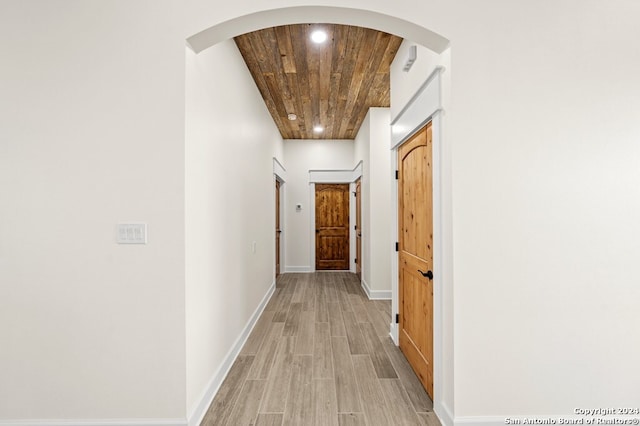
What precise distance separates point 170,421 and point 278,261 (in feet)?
15.2

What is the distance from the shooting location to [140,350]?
5.55ft

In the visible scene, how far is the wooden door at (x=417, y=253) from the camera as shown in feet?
6.93

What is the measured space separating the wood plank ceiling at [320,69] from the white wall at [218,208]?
0.74ft

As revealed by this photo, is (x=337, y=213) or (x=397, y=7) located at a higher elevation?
(x=397, y=7)

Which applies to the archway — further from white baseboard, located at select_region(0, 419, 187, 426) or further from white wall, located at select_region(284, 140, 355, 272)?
white wall, located at select_region(284, 140, 355, 272)

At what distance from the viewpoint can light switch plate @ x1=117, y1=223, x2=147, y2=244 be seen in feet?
5.57

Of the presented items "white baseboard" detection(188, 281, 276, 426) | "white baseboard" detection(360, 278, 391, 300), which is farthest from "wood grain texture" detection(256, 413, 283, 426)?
"white baseboard" detection(360, 278, 391, 300)

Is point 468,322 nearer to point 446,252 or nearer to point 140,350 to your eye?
point 446,252

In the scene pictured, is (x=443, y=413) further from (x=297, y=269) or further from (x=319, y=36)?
(x=297, y=269)

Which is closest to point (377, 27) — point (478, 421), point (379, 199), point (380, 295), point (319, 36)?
point (319, 36)

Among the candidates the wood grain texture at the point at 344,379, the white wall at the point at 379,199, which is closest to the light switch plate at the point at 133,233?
the wood grain texture at the point at 344,379

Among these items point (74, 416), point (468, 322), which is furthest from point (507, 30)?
point (74, 416)

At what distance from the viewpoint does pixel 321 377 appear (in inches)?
92.2

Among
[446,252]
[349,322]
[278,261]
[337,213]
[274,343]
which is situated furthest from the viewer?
[337,213]
